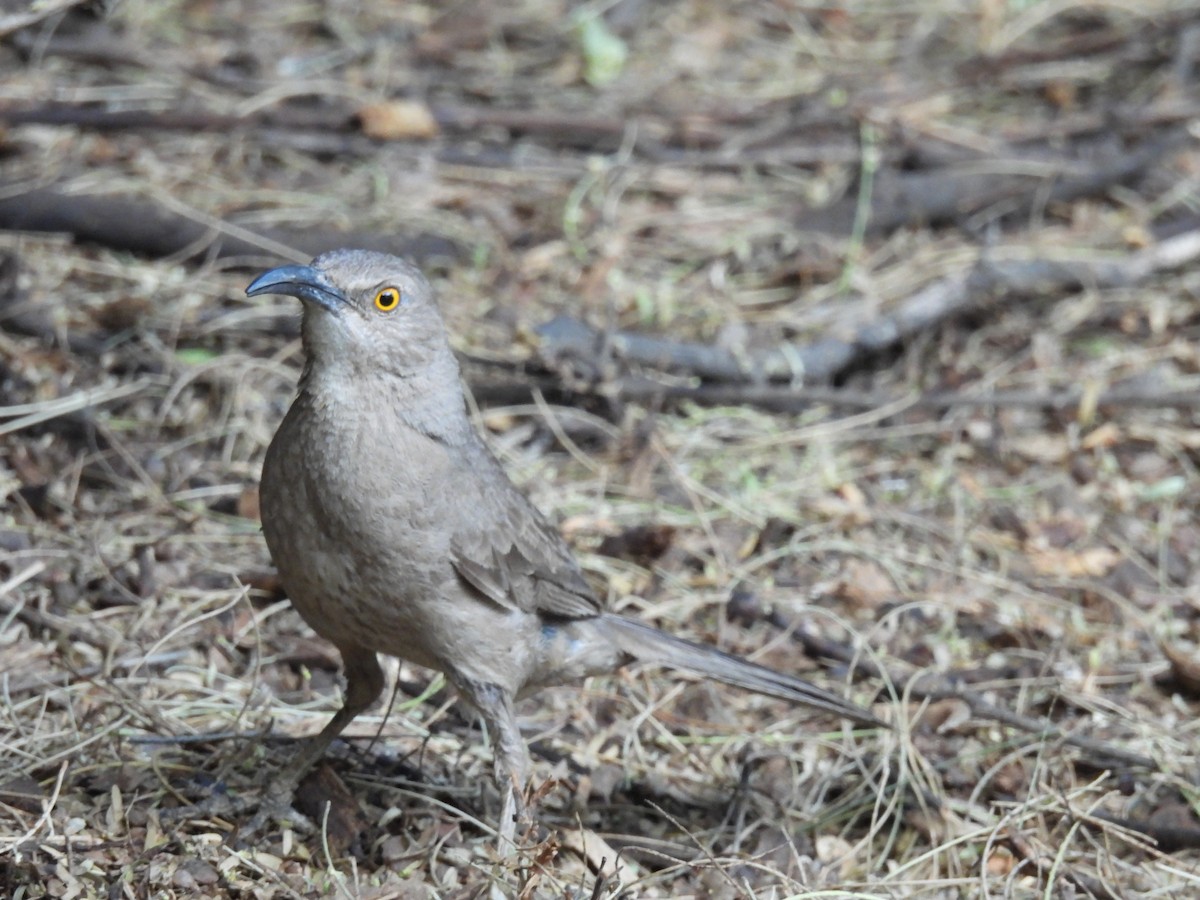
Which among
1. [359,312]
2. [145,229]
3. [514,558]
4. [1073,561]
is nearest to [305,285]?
[359,312]

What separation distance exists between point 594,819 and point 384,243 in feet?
10.2

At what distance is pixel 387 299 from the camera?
3.86 m

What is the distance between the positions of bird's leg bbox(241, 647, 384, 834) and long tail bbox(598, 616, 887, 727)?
702 mm

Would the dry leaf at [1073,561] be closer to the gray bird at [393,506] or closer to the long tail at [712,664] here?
the long tail at [712,664]

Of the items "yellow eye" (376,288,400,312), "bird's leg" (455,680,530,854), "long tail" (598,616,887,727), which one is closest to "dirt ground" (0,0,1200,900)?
"bird's leg" (455,680,530,854)

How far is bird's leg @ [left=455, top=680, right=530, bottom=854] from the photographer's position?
157 inches

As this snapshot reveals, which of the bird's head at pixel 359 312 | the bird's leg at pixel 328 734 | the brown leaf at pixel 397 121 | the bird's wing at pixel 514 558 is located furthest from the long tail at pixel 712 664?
the brown leaf at pixel 397 121

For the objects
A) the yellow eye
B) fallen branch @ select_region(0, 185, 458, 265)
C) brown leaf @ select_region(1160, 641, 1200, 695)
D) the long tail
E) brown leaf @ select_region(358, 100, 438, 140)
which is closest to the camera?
the yellow eye

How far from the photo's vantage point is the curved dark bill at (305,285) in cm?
372

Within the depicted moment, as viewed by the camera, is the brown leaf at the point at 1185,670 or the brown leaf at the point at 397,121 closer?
the brown leaf at the point at 1185,670

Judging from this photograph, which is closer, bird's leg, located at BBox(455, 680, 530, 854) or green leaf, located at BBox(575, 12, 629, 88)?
bird's leg, located at BBox(455, 680, 530, 854)

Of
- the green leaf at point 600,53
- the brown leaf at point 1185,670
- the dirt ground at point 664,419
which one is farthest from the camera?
the green leaf at point 600,53

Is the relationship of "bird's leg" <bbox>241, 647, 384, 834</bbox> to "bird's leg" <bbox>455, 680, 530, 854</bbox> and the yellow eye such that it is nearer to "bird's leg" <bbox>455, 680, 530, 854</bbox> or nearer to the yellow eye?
"bird's leg" <bbox>455, 680, 530, 854</bbox>

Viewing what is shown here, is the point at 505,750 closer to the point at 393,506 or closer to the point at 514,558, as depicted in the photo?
the point at 514,558
